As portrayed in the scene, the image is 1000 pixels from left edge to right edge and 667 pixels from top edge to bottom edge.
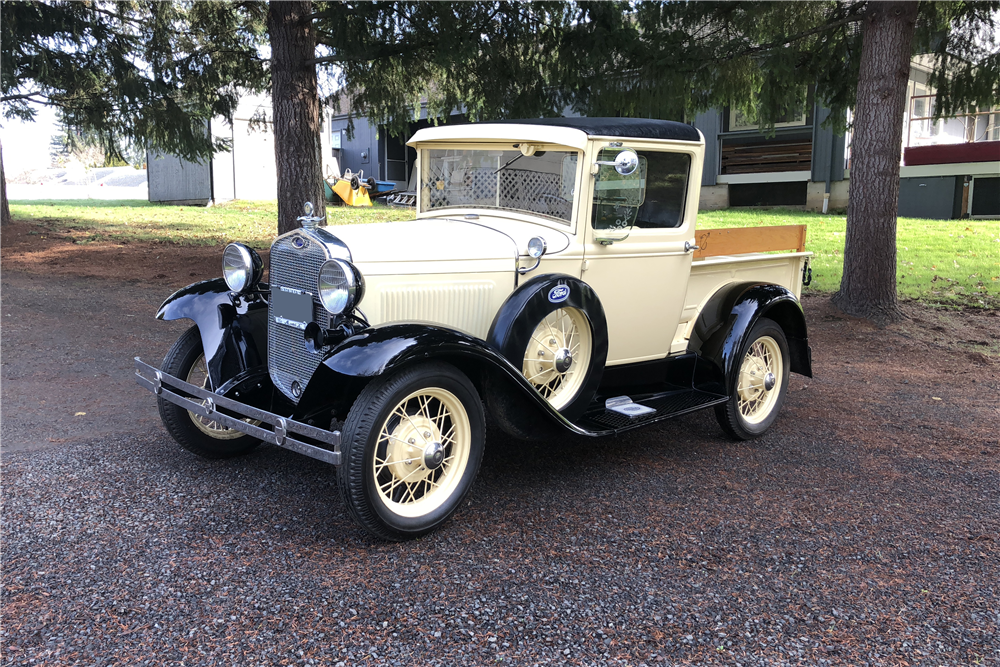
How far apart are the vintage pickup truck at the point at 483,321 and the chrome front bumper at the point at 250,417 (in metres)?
0.01

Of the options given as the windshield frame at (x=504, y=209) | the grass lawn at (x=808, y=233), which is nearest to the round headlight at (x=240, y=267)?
the windshield frame at (x=504, y=209)

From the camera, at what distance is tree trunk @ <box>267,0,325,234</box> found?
9.11 meters

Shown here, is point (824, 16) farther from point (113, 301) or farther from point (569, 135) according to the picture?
point (113, 301)

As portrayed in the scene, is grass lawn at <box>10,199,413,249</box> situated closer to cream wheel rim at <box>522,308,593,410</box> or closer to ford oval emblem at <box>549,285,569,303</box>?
cream wheel rim at <box>522,308,593,410</box>

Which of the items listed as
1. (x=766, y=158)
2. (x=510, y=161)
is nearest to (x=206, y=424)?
(x=510, y=161)

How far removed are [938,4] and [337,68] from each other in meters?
7.01

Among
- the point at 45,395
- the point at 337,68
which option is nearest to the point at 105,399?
the point at 45,395

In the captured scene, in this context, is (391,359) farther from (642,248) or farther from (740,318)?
(740,318)

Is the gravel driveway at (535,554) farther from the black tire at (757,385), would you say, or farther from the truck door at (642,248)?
the truck door at (642,248)

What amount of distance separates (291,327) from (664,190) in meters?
2.25

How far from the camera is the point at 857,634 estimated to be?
2.72 meters

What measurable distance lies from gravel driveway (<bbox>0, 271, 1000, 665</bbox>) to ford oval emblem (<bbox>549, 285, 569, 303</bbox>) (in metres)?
0.98

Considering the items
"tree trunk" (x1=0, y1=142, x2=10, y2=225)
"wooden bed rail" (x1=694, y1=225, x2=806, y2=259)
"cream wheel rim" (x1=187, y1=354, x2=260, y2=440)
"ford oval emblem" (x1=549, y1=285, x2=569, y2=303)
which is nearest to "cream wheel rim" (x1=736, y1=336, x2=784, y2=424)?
"wooden bed rail" (x1=694, y1=225, x2=806, y2=259)

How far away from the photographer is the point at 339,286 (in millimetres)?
3379
